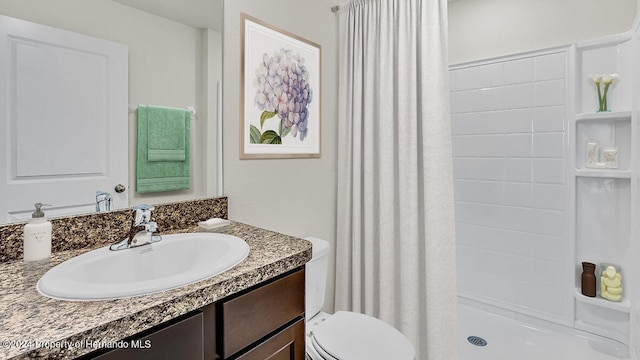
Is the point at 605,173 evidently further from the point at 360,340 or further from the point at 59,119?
the point at 59,119

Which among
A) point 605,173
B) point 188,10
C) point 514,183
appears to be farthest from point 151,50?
point 605,173

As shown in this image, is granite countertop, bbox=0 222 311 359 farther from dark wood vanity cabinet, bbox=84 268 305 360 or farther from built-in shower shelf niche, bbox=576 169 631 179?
built-in shower shelf niche, bbox=576 169 631 179

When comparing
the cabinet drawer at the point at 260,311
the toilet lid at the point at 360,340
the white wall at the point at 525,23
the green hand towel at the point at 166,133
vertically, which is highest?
the white wall at the point at 525,23

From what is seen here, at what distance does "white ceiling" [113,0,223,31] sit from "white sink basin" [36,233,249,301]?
82 cm

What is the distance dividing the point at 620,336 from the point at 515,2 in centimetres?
238

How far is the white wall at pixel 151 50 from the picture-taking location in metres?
1.00

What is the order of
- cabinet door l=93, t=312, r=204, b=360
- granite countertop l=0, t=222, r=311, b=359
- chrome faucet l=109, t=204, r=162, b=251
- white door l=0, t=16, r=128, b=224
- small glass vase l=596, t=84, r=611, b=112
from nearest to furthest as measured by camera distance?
granite countertop l=0, t=222, r=311, b=359
cabinet door l=93, t=312, r=204, b=360
white door l=0, t=16, r=128, b=224
chrome faucet l=109, t=204, r=162, b=251
small glass vase l=596, t=84, r=611, b=112

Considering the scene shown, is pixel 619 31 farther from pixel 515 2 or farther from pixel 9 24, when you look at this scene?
pixel 9 24

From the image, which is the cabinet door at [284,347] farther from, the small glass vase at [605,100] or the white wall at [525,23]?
the white wall at [525,23]

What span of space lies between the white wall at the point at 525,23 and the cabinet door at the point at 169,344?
8.94 ft

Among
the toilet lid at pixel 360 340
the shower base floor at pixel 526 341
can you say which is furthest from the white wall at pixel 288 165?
the shower base floor at pixel 526 341

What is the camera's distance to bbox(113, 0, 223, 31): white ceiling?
117 centimetres

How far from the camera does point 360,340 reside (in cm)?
141

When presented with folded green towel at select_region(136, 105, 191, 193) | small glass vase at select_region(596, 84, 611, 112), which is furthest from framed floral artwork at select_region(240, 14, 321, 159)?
small glass vase at select_region(596, 84, 611, 112)
